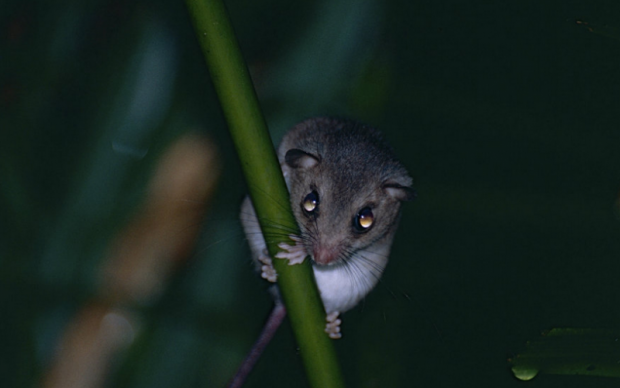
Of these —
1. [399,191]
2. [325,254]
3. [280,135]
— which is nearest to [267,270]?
[325,254]

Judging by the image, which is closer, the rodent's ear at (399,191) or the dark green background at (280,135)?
the rodent's ear at (399,191)

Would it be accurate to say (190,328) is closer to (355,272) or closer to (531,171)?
(355,272)

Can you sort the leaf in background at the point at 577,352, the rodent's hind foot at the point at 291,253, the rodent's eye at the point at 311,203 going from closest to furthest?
the leaf in background at the point at 577,352
the rodent's hind foot at the point at 291,253
the rodent's eye at the point at 311,203

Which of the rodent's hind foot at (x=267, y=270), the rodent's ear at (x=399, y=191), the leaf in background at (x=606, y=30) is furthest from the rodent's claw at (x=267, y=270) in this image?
the leaf in background at (x=606, y=30)

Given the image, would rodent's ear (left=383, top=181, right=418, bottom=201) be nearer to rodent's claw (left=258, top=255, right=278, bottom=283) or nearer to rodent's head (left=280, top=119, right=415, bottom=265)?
rodent's head (left=280, top=119, right=415, bottom=265)

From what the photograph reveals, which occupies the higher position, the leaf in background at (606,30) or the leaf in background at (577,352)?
the leaf in background at (606,30)

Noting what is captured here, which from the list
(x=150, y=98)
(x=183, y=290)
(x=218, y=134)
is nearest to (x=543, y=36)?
(x=218, y=134)

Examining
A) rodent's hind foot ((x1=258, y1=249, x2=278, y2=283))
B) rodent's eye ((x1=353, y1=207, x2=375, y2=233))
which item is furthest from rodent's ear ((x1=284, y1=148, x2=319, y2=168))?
rodent's hind foot ((x1=258, y1=249, x2=278, y2=283))

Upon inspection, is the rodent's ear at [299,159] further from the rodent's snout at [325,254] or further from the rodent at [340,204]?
the rodent's snout at [325,254]

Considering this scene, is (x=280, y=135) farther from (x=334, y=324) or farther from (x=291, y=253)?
(x=291, y=253)
